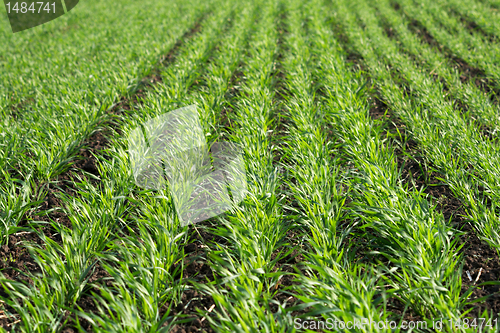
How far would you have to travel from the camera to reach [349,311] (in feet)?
5.26

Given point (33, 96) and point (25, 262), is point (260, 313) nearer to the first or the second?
point (25, 262)

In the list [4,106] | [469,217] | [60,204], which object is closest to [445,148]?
[469,217]

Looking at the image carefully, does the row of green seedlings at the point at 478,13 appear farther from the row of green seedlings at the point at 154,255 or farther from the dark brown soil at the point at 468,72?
the row of green seedlings at the point at 154,255

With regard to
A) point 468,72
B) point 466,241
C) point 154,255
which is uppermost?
point 154,255

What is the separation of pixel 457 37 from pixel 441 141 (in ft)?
18.6

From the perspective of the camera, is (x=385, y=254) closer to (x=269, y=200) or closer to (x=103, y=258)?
(x=269, y=200)

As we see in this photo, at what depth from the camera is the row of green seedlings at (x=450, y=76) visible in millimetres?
3820

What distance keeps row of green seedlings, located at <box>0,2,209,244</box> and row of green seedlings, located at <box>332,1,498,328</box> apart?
8.80ft

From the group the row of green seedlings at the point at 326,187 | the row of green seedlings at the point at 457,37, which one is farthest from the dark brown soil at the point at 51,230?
the row of green seedlings at the point at 457,37

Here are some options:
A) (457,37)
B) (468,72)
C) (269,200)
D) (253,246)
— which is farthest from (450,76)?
(253,246)

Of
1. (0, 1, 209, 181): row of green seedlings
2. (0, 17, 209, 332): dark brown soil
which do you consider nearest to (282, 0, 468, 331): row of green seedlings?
(0, 17, 209, 332): dark brown soil

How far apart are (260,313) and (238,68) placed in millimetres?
4686

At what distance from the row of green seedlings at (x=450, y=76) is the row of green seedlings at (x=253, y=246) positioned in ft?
7.74

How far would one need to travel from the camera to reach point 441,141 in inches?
126
